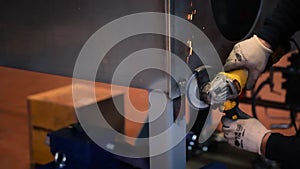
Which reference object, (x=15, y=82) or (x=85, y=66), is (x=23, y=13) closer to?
(x=85, y=66)

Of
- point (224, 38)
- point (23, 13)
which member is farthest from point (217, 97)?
Answer: point (23, 13)

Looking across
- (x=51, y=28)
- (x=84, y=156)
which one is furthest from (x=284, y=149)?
(x=51, y=28)

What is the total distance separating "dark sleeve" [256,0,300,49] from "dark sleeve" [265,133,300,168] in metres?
0.24

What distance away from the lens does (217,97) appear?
0.88 m

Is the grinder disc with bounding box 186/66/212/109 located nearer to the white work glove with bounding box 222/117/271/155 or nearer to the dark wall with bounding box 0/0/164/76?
the dark wall with bounding box 0/0/164/76

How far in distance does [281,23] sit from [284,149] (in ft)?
1.04

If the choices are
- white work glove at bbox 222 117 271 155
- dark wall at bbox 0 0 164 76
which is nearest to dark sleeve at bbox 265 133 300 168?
white work glove at bbox 222 117 271 155

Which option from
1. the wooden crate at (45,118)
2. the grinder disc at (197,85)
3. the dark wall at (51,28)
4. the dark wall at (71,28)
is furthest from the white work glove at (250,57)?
the wooden crate at (45,118)

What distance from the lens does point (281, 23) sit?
Answer: 3.64 feet

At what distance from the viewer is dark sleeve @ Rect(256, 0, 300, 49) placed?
3.61ft

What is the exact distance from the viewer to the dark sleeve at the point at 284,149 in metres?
1.04

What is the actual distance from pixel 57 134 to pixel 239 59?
0.56 meters

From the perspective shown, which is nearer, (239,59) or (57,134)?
(239,59)

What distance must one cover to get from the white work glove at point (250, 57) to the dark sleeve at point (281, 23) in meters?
0.03
